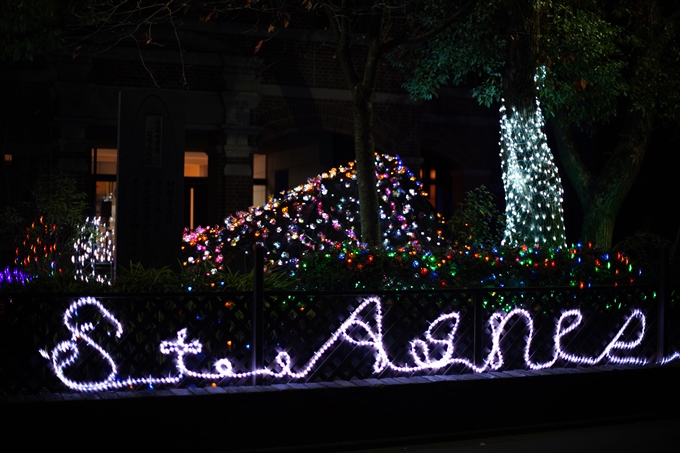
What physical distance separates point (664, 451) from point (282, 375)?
334 centimetres

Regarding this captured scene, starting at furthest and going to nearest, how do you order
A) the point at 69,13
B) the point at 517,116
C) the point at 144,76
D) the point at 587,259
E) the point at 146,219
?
the point at 144,76, the point at 517,116, the point at 69,13, the point at 587,259, the point at 146,219

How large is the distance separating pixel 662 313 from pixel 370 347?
348 centimetres

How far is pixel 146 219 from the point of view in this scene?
11336mm

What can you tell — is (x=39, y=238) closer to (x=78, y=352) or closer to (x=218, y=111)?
(x=218, y=111)

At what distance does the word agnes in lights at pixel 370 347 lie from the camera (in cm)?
809

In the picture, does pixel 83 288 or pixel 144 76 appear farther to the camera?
pixel 144 76

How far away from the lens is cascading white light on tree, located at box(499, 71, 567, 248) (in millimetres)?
15883

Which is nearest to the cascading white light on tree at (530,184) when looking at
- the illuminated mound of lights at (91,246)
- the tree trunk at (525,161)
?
the tree trunk at (525,161)

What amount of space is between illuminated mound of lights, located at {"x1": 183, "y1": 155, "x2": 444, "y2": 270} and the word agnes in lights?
5.25 metres

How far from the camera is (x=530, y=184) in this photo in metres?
16.1

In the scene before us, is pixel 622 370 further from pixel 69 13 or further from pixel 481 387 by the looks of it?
pixel 69 13

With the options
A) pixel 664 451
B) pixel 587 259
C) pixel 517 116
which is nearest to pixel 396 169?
pixel 517 116

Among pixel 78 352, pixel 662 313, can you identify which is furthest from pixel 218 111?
pixel 78 352

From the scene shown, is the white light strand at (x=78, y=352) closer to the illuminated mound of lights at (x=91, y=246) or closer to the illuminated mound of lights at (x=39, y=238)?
the illuminated mound of lights at (x=91, y=246)
